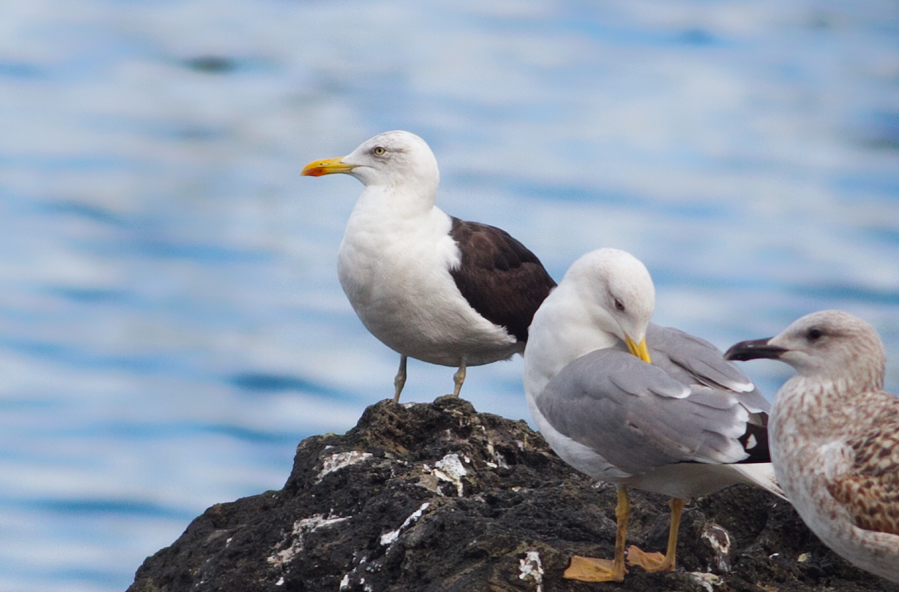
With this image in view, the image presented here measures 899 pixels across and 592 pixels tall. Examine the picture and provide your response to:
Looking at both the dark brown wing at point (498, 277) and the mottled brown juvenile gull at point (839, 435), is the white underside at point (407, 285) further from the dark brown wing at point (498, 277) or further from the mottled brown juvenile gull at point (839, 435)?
the mottled brown juvenile gull at point (839, 435)

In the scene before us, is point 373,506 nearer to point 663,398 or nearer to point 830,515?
point 663,398

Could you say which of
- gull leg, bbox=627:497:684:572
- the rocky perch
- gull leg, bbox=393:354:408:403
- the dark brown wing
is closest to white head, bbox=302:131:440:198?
the dark brown wing

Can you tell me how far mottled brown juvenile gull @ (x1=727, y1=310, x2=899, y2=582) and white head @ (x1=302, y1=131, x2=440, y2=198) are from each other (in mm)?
3302

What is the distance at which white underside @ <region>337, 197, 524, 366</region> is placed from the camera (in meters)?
7.32

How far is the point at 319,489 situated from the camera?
18.1ft

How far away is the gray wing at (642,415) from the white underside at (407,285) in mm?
2258

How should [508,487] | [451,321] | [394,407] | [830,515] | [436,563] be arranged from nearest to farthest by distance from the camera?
[830,515] < [436,563] < [508,487] < [394,407] < [451,321]

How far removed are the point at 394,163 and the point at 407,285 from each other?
2.67 feet

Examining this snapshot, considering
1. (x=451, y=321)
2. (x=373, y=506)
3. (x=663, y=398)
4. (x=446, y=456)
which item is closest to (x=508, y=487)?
(x=446, y=456)

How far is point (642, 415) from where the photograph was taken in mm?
4785

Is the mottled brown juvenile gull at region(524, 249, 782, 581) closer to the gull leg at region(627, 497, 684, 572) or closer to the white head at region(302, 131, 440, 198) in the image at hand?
the gull leg at region(627, 497, 684, 572)

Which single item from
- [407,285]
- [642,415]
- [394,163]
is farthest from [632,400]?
[394,163]

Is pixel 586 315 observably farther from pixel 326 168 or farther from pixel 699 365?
pixel 326 168

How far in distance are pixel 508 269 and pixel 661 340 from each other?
8.35ft
